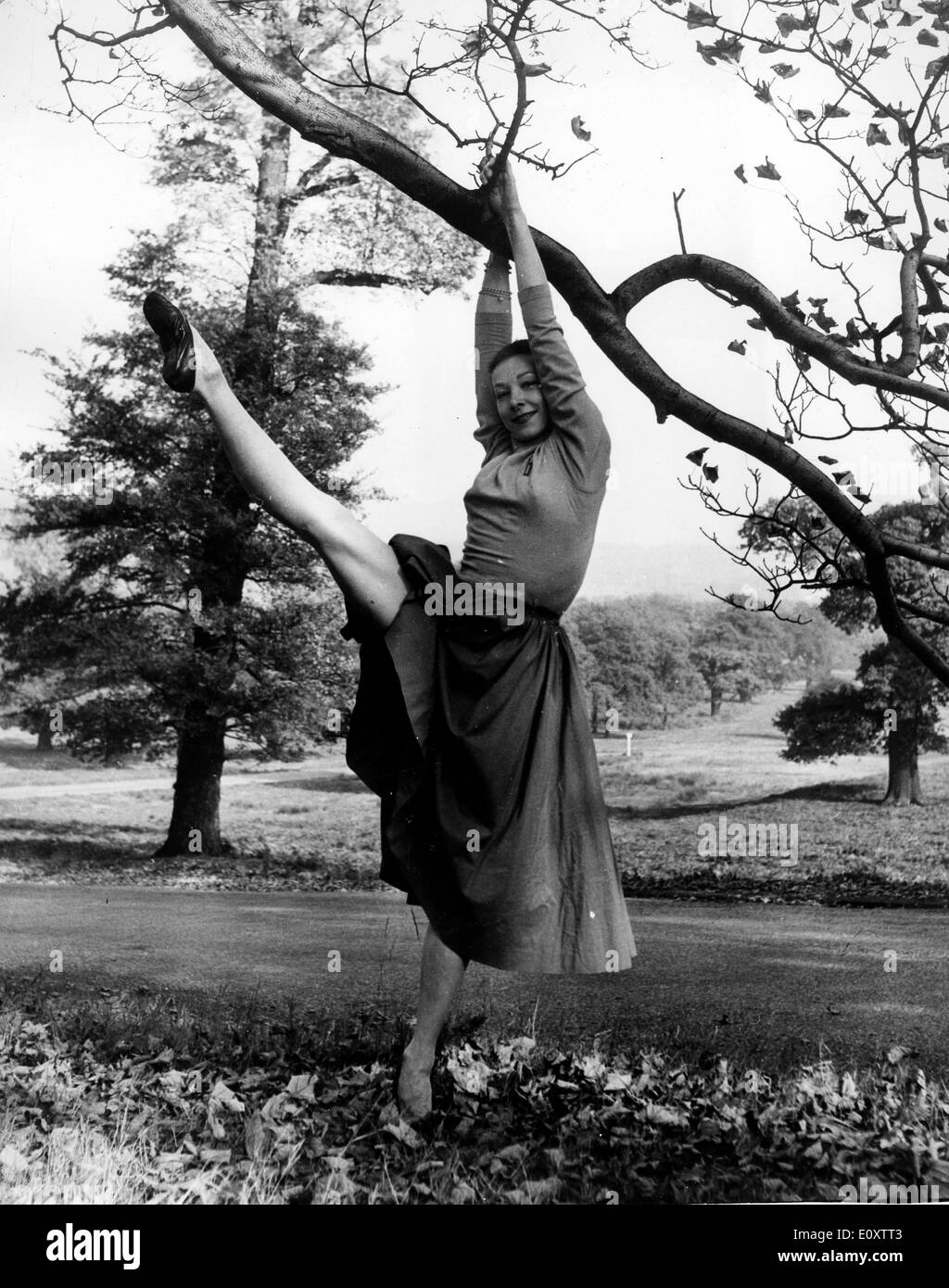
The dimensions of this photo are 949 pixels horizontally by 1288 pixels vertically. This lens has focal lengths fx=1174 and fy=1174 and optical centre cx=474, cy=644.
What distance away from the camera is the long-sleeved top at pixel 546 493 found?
2801mm

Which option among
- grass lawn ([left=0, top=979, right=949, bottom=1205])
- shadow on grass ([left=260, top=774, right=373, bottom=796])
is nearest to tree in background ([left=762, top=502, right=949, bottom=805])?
grass lawn ([left=0, top=979, right=949, bottom=1205])

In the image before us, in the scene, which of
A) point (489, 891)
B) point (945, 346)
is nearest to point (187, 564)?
point (489, 891)

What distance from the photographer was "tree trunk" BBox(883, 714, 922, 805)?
184 inches

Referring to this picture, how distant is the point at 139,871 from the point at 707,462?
2802mm

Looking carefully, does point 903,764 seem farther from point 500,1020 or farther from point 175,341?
point 175,341

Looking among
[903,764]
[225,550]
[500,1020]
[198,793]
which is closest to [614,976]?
[500,1020]

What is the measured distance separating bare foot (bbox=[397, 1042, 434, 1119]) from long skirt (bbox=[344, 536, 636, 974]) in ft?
0.97

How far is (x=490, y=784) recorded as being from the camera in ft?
9.22

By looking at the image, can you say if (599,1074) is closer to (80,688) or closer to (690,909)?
(690,909)

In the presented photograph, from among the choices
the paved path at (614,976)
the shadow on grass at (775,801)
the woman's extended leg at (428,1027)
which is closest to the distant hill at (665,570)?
the shadow on grass at (775,801)

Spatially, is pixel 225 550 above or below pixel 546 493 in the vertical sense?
above

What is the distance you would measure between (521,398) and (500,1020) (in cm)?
191

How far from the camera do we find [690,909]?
14.3ft

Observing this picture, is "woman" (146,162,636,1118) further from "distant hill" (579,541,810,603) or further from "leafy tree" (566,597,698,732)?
"leafy tree" (566,597,698,732)
